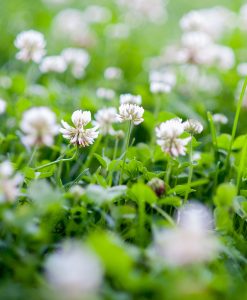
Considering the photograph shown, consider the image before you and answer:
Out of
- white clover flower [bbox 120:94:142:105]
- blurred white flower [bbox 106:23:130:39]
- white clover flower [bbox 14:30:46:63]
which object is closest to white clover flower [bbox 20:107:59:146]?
white clover flower [bbox 120:94:142:105]

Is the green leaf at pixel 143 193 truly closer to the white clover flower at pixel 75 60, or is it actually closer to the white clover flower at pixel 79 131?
the white clover flower at pixel 79 131

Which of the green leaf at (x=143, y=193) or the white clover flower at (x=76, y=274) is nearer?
the white clover flower at (x=76, y=274)

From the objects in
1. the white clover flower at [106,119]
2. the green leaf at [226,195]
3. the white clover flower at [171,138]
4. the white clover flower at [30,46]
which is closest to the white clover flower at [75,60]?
the white clover flower at [30,46]

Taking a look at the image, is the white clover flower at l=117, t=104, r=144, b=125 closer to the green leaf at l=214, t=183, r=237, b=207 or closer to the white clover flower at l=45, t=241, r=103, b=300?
the green leaf at l=214, t=183, r=237, b=207


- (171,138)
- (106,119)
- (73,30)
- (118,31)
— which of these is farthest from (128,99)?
(73,30)

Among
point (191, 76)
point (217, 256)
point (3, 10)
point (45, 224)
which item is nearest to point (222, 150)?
point (217, 256)

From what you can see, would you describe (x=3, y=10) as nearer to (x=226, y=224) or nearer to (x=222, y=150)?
(x=222, y=150)
